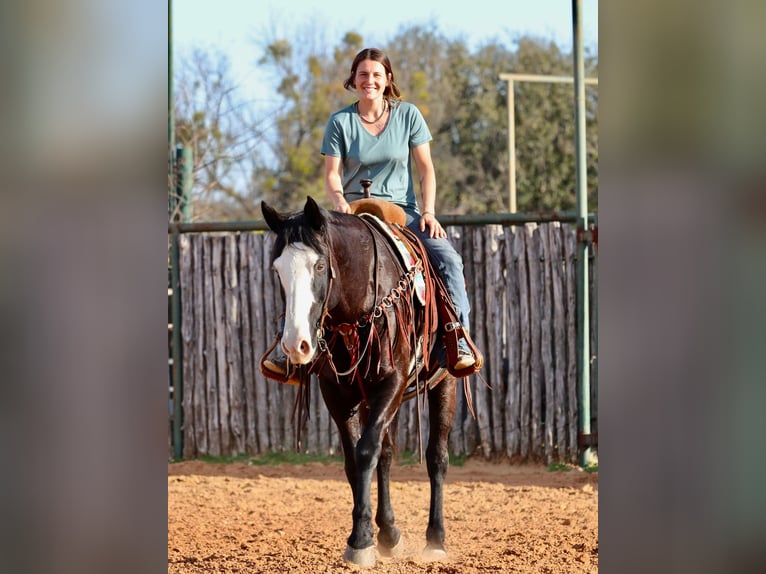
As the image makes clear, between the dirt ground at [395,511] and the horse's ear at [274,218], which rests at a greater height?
the horse's ear at [274,218]

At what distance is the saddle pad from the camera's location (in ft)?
17.2

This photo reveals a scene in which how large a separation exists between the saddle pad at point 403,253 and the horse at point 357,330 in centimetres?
3

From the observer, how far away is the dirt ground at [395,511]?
5484mm

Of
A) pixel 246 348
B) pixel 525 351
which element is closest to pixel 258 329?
pixel 246 348

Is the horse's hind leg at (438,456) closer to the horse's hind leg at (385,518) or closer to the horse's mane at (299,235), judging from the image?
the horse's hind leg at (385,518)

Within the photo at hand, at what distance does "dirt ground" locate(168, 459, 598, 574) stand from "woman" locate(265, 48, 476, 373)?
4.11 ft

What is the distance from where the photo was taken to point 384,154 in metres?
5.75

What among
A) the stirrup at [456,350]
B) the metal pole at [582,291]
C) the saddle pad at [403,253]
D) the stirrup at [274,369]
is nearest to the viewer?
the saddle pad at [403,253]

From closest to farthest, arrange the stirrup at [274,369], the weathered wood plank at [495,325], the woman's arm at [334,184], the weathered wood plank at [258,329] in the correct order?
1. the stirrup at [274,369]
2. the woman's arm at [334,184]
3. the weathered wood plank at [495,325]
4. the weathered wood plank at [258,329]

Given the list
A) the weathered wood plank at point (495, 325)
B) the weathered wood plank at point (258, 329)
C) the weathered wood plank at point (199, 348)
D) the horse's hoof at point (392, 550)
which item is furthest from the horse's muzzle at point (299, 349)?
the weathered wood plank at point (199, 348)
